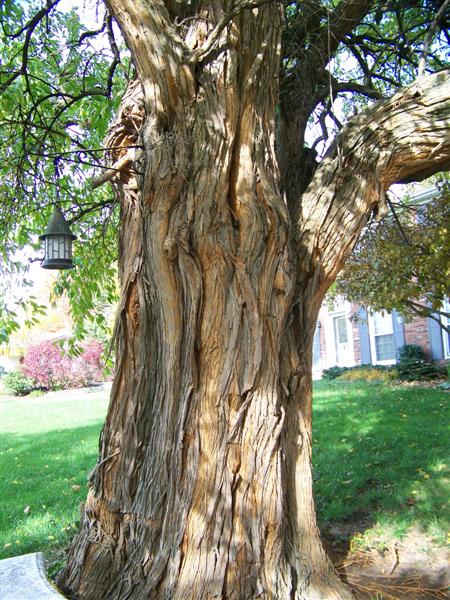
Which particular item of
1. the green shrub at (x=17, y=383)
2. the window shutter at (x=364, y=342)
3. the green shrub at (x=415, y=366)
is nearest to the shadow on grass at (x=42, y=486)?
the green shrub at (x=415, y=366)

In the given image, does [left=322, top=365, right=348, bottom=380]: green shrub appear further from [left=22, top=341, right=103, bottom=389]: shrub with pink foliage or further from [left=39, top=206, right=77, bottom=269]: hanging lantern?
[left=39, top=206, right=77, bottom=269]: hanging lantern

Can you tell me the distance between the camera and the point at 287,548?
3646 millimetres

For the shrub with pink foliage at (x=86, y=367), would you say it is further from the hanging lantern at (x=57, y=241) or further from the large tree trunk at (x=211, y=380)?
the large tree trunk at (x=211, y=380)

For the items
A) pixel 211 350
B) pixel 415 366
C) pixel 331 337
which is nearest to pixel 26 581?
pixel 211 350

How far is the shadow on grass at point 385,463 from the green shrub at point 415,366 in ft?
11.5

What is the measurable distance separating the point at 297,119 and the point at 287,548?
137 inches

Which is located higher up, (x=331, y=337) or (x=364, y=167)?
(x=364, y=167)

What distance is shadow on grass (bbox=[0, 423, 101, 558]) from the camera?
538cm

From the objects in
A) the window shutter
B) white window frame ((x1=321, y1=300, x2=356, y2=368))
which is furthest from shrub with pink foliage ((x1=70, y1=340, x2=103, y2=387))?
the window shutter

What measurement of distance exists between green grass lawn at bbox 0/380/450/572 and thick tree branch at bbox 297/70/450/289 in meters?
2.77

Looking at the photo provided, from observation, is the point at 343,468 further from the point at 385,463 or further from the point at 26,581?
the point at 26,581

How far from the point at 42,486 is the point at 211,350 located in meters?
4.76

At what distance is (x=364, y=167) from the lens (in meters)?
3.98

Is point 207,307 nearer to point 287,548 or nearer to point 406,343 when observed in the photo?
point 287,548
